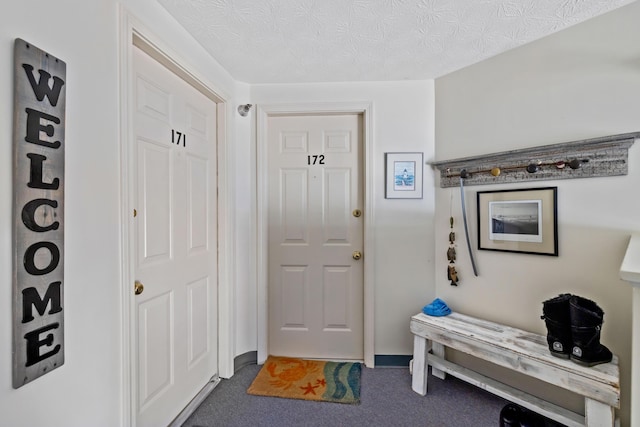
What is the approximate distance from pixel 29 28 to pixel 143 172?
665 mm

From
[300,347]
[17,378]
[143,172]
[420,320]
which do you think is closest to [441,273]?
[420,320]

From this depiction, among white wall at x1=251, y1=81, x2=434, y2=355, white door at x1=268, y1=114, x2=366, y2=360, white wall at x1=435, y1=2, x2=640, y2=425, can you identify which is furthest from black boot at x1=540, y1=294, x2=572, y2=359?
white door at x1=268, y1=114, x2=366, y2=360

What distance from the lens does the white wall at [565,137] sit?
56.0 inches

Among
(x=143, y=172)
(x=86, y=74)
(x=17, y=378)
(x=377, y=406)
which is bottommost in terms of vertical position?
(x=377, y=406)

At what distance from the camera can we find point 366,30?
1.58m

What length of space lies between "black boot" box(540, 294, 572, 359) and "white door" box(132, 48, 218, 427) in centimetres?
199

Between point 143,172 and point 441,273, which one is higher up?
point 143,172

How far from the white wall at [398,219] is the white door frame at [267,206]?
0.04 metres

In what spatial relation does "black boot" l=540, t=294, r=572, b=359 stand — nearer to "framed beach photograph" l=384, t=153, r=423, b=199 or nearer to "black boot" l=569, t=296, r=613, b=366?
"black boot" l=569, t=296, r=613, b=366

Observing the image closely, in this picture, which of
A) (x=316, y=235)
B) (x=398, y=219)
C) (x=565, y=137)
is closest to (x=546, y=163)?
(x=565, y=137)

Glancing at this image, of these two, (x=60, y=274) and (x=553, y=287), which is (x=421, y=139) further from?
(x=60, y=274)

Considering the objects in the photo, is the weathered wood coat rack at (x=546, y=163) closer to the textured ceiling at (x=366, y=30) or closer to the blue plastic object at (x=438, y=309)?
the textured ceiling at (x=366, y=30)

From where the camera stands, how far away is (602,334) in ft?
4.83


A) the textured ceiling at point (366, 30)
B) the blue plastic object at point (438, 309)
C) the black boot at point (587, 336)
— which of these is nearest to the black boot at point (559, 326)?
the black boot at point (587, 336)
